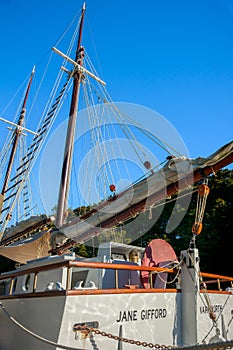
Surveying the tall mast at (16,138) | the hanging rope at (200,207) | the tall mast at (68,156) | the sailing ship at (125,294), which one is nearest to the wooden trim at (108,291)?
the sailing ship at (125,294)

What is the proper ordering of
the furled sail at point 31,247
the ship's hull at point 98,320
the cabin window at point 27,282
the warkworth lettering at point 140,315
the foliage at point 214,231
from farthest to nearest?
the foliage at point 214,231, the furled sail at point 31,247, the cabin window at point 27,282, the warkworth lettering at point 140,315, the ship's hull at point 98,320

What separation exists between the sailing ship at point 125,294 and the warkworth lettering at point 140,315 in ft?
0.05

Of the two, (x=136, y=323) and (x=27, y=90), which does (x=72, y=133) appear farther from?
(x=27, y=90)

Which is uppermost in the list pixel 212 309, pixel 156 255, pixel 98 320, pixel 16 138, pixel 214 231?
pixel 16 138

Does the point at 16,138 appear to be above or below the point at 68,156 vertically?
above

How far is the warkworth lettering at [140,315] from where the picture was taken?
512 cm

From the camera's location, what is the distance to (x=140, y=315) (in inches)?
212

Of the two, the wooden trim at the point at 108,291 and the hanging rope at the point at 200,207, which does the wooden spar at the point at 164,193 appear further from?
the wooden trim at the point at 108,291

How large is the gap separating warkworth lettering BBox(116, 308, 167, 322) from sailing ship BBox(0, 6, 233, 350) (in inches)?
0.6

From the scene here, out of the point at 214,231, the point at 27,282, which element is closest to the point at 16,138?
the point at 214,231

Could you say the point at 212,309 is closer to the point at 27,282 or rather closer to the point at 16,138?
the point at 27,282

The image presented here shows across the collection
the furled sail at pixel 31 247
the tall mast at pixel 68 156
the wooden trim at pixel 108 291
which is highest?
the tall mast at pixel 68 156

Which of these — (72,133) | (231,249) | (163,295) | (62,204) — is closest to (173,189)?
(163,295)

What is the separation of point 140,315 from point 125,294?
54 centimetres
